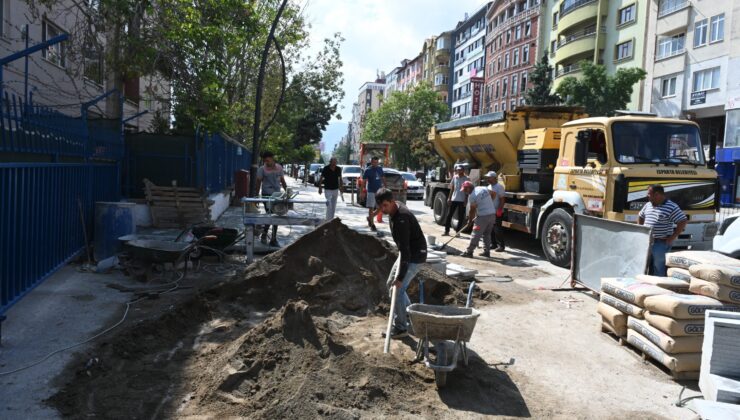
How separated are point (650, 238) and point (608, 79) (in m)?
30.2

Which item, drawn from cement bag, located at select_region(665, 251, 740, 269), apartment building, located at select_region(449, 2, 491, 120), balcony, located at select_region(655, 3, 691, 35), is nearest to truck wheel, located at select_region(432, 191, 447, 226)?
cement bag, located at select_region(665, 251, 740, 269)

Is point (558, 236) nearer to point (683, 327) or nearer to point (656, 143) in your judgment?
point (656, 143)

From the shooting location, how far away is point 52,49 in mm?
16047

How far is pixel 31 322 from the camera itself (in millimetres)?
5941

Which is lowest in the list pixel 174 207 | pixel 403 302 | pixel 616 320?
pixel 616 320

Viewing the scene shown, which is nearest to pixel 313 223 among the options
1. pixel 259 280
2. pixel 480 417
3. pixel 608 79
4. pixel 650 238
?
pixel 259 280

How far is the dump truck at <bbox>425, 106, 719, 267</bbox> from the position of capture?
31.3 ft

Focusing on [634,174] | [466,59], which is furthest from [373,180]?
[466,59]

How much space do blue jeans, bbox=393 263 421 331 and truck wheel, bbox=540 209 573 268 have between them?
542cm

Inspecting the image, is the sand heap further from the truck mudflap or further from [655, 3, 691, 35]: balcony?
[655, 3, 691, 35]: balcony

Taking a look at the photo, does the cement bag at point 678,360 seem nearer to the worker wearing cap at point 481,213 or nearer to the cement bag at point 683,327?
the cement bag at point 683,327

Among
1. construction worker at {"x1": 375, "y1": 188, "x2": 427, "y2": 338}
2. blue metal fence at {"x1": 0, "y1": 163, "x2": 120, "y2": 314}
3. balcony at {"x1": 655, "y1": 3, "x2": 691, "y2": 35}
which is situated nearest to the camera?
construction worker at {"x1": 375, "y1": 188, "x2": 427, "y2": 338}

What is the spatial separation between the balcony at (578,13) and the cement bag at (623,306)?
1616 inches

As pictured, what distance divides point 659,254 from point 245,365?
19.4 feet
